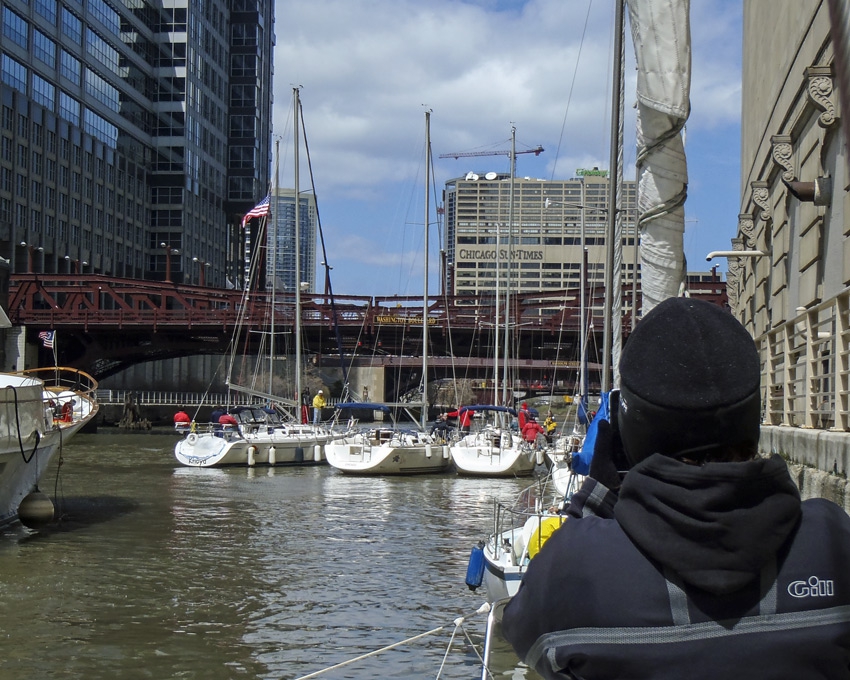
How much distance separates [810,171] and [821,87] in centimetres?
221

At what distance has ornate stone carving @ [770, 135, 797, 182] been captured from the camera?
1859cm

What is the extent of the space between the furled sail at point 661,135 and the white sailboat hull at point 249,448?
31.6 metres

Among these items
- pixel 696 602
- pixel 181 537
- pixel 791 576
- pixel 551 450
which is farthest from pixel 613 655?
pixel 551 450

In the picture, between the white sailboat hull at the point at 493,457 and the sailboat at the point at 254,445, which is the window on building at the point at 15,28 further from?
the white sailboat hull at the point at 493,457

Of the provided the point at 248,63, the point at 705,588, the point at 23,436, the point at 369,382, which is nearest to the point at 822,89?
the point at 705,588

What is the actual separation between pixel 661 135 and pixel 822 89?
8.28 meters

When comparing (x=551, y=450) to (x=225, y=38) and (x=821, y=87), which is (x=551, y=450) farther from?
(x=225, y=38)

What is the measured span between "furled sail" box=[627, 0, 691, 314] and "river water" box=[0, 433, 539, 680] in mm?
3566

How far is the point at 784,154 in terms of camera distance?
1898 centimetres

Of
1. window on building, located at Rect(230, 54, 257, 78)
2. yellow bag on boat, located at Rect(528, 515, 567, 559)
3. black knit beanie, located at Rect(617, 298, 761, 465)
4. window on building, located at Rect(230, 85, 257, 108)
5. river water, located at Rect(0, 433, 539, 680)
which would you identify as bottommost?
river water, located at Rect(0, 433, 539, 680)

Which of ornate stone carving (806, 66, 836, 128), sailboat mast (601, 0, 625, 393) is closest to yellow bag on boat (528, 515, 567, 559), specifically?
sailboat mast (601, 0, 625, 393)

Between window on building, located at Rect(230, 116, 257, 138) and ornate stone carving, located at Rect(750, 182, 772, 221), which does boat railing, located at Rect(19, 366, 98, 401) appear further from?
window on building, located at Rect(230, 116, 257, 138)

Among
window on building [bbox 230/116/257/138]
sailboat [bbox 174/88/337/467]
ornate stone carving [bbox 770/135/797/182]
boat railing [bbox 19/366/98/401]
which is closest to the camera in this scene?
ornate stone carving [bbox 770/135/797/182]

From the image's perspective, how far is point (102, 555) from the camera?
17844 millimetres
